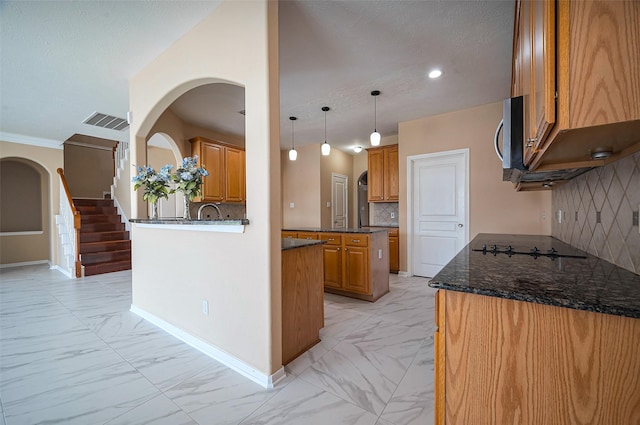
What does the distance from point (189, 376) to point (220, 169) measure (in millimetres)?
3567

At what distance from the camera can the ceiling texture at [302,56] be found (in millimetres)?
1992

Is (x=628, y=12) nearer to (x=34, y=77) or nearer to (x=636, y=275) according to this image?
(x=636, y=275)

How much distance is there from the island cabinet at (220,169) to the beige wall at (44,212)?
354 centimetres

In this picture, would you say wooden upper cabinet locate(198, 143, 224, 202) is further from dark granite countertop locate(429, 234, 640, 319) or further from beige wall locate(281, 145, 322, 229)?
dark granite countertop locate(429, 234, 640, 319)

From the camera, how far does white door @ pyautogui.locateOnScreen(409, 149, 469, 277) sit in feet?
13.2

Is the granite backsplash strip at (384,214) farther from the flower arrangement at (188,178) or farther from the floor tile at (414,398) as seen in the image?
the flower arrangement at (188,178)

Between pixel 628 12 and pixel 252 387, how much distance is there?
2269mm

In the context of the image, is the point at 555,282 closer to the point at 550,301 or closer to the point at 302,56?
the point at 550,301

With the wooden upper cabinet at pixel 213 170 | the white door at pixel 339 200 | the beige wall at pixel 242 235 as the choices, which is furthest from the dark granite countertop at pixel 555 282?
the white door at pixel 339 200

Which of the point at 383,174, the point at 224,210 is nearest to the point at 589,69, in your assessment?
the point at 383,174

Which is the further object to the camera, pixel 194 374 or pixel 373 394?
pixel 194 374

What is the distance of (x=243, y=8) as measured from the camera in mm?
1786

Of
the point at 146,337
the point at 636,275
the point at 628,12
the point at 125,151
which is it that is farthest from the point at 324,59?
the point at 125,151

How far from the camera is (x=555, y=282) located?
98 centimetres
